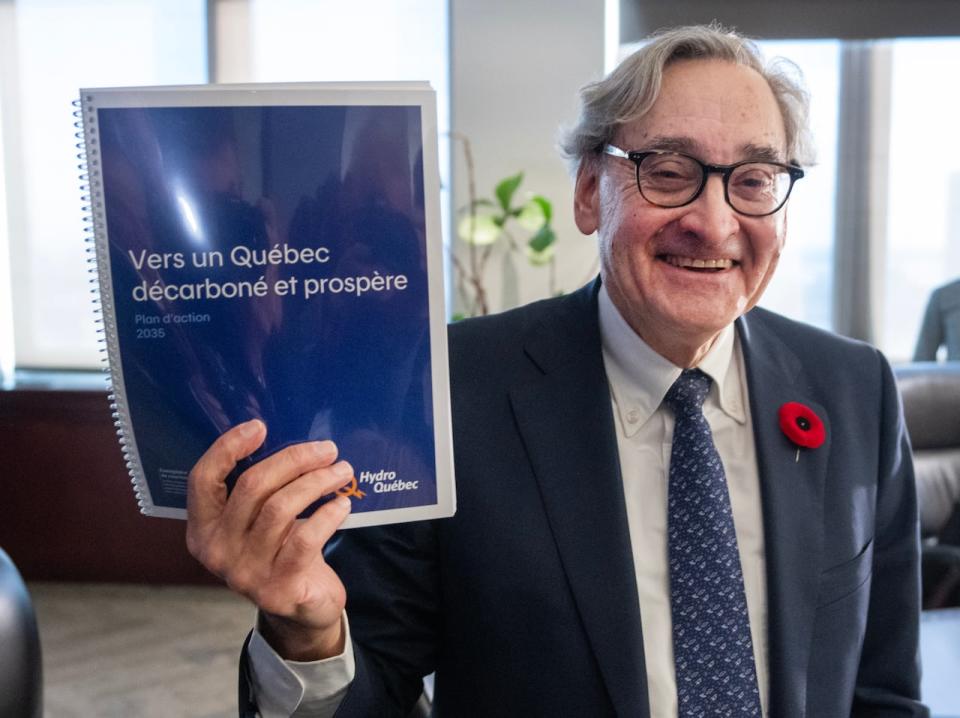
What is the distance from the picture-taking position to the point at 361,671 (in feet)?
3.34

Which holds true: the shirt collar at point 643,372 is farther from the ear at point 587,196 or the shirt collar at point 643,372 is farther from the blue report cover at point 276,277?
the blue report cover at point 276,277

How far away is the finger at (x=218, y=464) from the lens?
74 cm

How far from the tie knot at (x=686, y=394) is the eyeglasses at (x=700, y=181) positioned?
24 centimetres

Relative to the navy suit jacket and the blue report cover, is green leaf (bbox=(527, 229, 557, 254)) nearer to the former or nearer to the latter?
the navy suit jacket

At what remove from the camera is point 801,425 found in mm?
1232

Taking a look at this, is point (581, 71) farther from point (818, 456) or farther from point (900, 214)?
point (818, 456)

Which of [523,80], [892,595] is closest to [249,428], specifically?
[892,595]

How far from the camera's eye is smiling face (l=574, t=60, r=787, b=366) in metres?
1.11

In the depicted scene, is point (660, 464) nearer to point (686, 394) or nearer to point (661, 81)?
point (686, 394)

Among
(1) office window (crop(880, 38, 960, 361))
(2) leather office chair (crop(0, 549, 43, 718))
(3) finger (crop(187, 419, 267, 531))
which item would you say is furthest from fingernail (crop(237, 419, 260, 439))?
(1) office window (crop(880, 38, 960, 361))

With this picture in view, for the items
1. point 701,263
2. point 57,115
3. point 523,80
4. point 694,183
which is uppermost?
point 523,80

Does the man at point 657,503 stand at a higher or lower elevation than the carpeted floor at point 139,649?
higher

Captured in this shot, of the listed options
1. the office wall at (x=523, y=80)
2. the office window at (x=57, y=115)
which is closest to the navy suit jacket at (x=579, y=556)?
the office wall at (x=523, y=80)

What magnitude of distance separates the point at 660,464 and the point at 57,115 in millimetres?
4439
